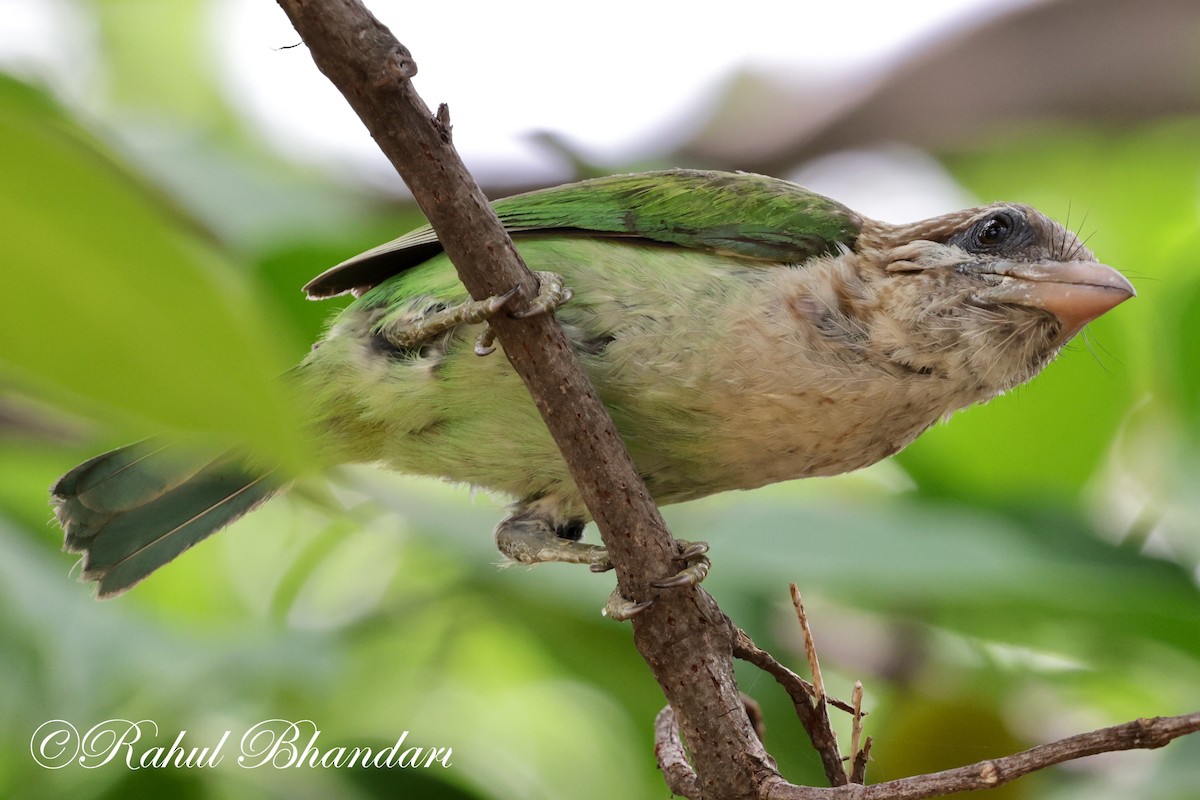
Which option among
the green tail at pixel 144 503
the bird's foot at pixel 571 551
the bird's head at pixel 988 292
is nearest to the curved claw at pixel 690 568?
the bird's foot at pixel 571 551

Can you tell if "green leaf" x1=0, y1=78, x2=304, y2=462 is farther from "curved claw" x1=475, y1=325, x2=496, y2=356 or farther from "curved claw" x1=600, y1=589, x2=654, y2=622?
"curved claw" x1=475, y1=325, x2=496, y2=356

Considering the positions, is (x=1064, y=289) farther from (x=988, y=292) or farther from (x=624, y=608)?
(x=624, y=608)

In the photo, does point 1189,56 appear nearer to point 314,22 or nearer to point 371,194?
point 371,194

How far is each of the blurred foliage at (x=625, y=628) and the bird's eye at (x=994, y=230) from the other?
0.52m

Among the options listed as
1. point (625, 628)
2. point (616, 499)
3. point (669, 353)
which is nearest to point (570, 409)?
point (616, 499)

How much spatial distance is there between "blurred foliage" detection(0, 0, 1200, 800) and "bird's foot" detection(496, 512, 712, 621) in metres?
0.25

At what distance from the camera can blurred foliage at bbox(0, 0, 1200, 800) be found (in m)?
2.74

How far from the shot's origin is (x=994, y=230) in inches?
105

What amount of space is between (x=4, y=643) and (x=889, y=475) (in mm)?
2692

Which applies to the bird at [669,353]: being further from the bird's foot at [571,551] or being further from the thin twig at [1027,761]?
the thin twig at [1027,761]

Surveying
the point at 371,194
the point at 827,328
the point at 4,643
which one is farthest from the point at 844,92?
the point at 4,643

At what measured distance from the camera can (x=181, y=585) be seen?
12.9 feet

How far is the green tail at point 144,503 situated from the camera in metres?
2.55

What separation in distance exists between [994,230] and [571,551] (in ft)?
4.00
